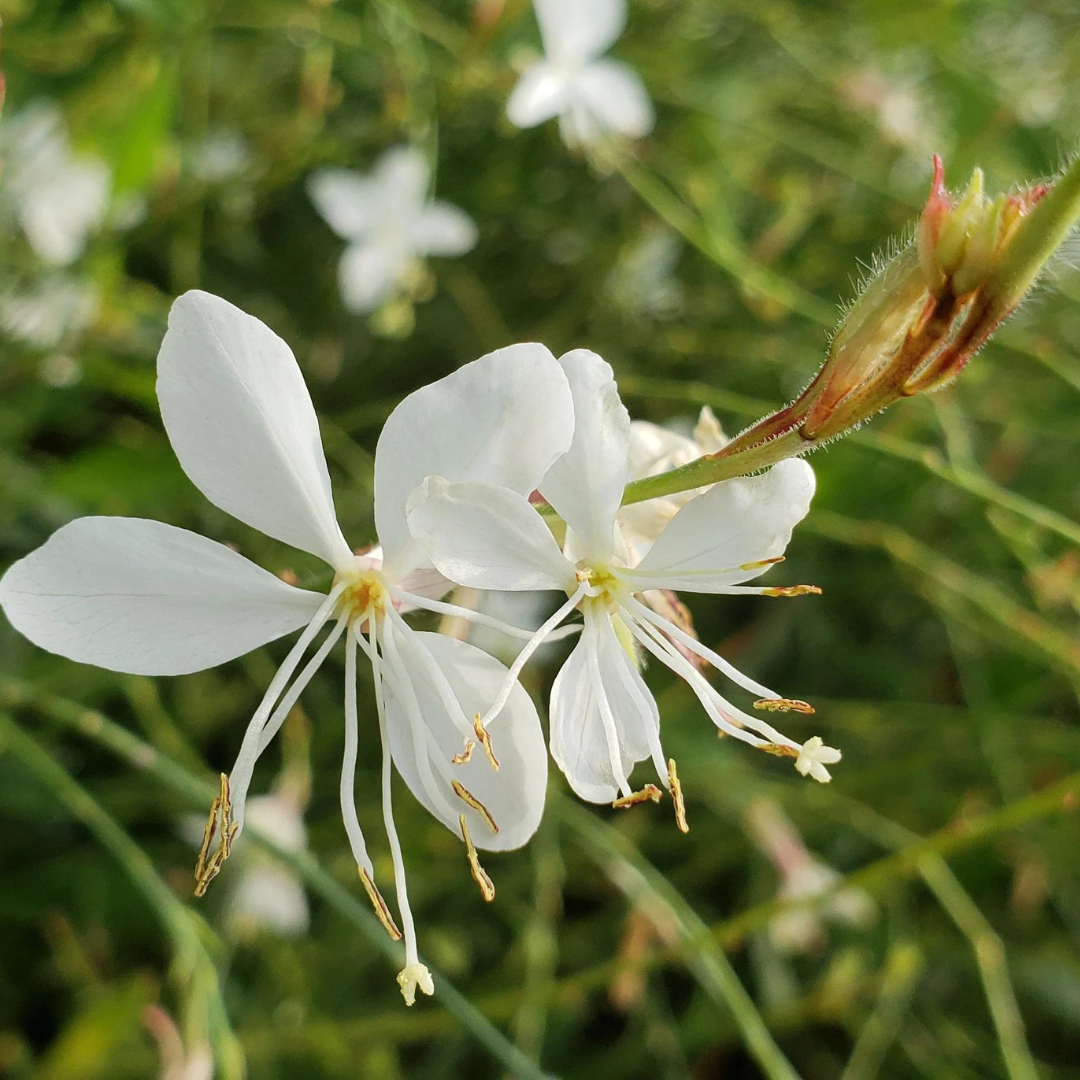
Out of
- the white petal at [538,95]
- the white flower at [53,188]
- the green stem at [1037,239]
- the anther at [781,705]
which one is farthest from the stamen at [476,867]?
the white flower at [53,188]

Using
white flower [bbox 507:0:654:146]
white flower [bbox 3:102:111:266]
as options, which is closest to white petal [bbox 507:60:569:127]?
white flower [bbox 507:0:654:146]

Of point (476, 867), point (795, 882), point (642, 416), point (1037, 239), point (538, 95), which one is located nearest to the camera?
point (1037, 239)

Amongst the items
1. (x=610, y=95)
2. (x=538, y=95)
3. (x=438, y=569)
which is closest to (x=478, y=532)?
(x=438, y=569)

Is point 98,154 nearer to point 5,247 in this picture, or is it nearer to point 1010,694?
point 5,247

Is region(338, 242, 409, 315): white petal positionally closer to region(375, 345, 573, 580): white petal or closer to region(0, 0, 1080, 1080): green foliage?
region(0, 0, 1080, 1080): green foliage

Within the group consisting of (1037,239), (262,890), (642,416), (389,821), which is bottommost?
(262,890)

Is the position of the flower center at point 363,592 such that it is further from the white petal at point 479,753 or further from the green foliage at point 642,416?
the green foliage at point 642,416

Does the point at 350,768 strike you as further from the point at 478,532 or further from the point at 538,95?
the point at 538,95
